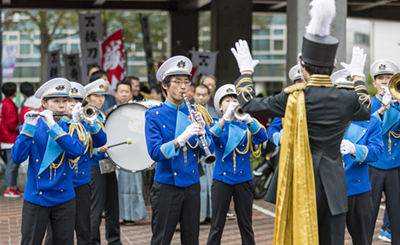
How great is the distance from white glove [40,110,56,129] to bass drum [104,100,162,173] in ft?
6.03

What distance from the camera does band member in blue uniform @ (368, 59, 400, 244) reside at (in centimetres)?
612

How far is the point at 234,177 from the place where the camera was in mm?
5852

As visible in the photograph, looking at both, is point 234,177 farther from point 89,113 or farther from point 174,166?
point 89,113

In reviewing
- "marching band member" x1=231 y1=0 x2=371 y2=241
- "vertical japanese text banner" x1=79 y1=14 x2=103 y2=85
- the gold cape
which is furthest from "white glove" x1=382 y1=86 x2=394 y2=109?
"vertical japanese text banner" x1=79 y1=14 x2=103 y2=85

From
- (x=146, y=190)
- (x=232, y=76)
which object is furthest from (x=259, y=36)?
(x=146, y=190)

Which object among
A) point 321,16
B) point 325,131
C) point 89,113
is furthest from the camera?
point 89,113

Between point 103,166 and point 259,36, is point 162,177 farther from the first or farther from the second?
point 259,36

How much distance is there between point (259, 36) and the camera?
188 ft

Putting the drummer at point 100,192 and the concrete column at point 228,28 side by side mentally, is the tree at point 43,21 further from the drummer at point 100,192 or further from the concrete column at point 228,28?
the drummer at point 100,192

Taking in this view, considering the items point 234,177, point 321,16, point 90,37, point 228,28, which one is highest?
point 228,28

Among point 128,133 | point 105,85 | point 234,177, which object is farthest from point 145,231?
point 234,177

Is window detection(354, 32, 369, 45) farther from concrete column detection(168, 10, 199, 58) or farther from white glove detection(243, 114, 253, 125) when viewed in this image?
white glove detection(243, 114, 253, 125)

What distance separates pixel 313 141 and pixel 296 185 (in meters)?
0.34

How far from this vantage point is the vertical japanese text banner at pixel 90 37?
13203 millimetres
